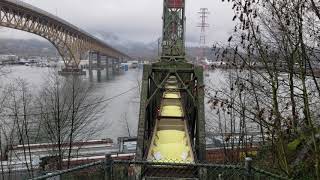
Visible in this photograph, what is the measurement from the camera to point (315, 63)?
6.66 meters

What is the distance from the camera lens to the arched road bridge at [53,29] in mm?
38875

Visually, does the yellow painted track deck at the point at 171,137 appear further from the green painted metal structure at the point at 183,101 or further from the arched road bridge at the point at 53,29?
the arched road bridge at the point at 53,29

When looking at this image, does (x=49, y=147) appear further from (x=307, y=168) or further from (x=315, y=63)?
(x=315, y=63)

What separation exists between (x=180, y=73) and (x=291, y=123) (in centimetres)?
582

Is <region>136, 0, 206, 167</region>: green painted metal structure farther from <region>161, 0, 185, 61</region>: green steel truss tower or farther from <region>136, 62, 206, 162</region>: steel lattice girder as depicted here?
<region>161, 0, 185, 61</region>: green steel truss tower

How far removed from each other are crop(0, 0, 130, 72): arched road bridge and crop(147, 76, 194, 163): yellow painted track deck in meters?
28.4

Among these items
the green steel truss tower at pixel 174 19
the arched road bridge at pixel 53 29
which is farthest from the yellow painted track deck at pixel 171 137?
the arched road bridge at pixel 53 29

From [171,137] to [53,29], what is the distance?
46.3m

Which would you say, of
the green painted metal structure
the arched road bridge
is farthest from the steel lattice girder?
the arched road bridge

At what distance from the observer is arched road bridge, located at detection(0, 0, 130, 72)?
3888cm

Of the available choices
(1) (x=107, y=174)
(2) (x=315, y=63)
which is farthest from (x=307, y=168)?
(1) (x=107, y=174)

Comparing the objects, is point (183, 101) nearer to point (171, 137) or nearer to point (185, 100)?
point (185, 100)

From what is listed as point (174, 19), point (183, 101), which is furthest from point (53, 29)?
point (183, 101)

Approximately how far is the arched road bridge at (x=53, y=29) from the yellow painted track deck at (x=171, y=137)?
93.2 ft
